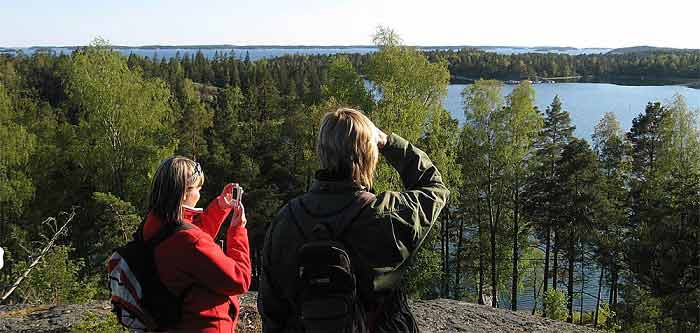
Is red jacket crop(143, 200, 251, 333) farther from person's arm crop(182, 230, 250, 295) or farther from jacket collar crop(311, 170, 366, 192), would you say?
jacket collar crop(311, 170, 366, 192)

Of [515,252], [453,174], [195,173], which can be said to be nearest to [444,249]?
[515,252]

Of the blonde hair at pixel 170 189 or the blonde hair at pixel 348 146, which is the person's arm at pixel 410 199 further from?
the blonde hair at pixel 170 189

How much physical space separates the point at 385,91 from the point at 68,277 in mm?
9014

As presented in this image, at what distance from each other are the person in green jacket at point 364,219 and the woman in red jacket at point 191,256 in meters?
0.41

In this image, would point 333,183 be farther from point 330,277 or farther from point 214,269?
point 214,269

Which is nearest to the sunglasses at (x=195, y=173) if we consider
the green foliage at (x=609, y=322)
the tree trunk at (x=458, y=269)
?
the green foliage at (x=609, y=322)

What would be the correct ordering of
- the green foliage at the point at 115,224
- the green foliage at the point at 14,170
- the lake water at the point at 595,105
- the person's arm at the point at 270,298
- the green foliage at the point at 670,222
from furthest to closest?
the lake water at the point at 595,105, the green foliage at the point at 14,170, the green foliage at the point at 670,222, the green foliage at the point at 115,224, the person's arm at the point at 270,298

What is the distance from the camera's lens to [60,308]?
7.72 m

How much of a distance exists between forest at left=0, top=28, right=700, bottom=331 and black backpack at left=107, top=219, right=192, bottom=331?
10.8 m

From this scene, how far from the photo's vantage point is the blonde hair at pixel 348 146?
1.96 m

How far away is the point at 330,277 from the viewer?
5.92ft

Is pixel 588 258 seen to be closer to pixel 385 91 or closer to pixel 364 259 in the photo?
pixel 385 91

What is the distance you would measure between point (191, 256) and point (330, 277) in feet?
2.76

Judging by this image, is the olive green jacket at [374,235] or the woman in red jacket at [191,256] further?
the woman in red jacket at [191,256]
